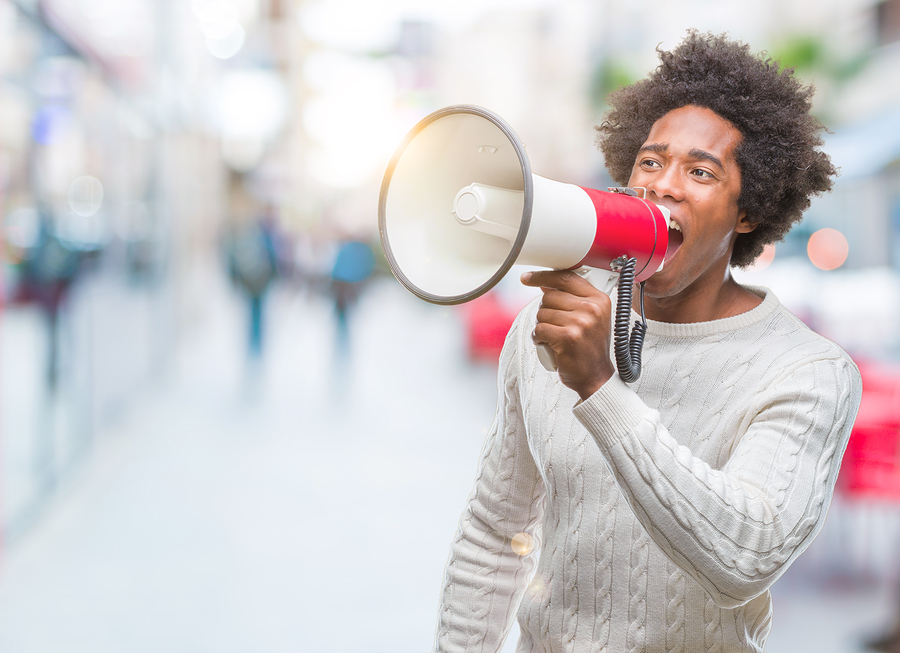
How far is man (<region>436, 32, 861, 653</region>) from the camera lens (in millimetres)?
930

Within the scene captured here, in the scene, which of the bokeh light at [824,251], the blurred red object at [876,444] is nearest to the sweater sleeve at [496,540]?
the blurred red object at [876,444]

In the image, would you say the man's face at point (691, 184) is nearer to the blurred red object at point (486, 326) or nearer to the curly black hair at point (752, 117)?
the curly black hair at point (752, 117)

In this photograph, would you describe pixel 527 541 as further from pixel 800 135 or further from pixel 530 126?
pixel 530 126

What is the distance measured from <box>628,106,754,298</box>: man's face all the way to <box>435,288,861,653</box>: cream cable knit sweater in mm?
101

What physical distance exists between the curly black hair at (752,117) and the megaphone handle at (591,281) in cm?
27

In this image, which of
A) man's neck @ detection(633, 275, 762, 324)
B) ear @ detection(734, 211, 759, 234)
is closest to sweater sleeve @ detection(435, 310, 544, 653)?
man's neck @ detection(633, 275, 762, 324)

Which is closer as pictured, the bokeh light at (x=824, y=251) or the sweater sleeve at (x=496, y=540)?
the sweater sleeve at (x=496, y=540)

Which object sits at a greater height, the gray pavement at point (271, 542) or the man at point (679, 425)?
the man at point (679, 425)

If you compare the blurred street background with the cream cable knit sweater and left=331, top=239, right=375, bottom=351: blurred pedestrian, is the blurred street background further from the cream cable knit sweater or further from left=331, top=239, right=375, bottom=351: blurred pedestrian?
the cream cable knit sweater

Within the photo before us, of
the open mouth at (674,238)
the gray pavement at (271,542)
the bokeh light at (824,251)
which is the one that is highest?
the bokeh light at (824,251)

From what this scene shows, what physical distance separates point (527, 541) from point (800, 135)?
0.79 meters

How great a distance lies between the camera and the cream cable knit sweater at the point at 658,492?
0.92m

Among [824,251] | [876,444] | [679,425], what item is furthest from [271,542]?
[824,251]

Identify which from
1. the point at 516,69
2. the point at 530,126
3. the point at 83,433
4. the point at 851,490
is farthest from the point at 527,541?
the point at 516,69
